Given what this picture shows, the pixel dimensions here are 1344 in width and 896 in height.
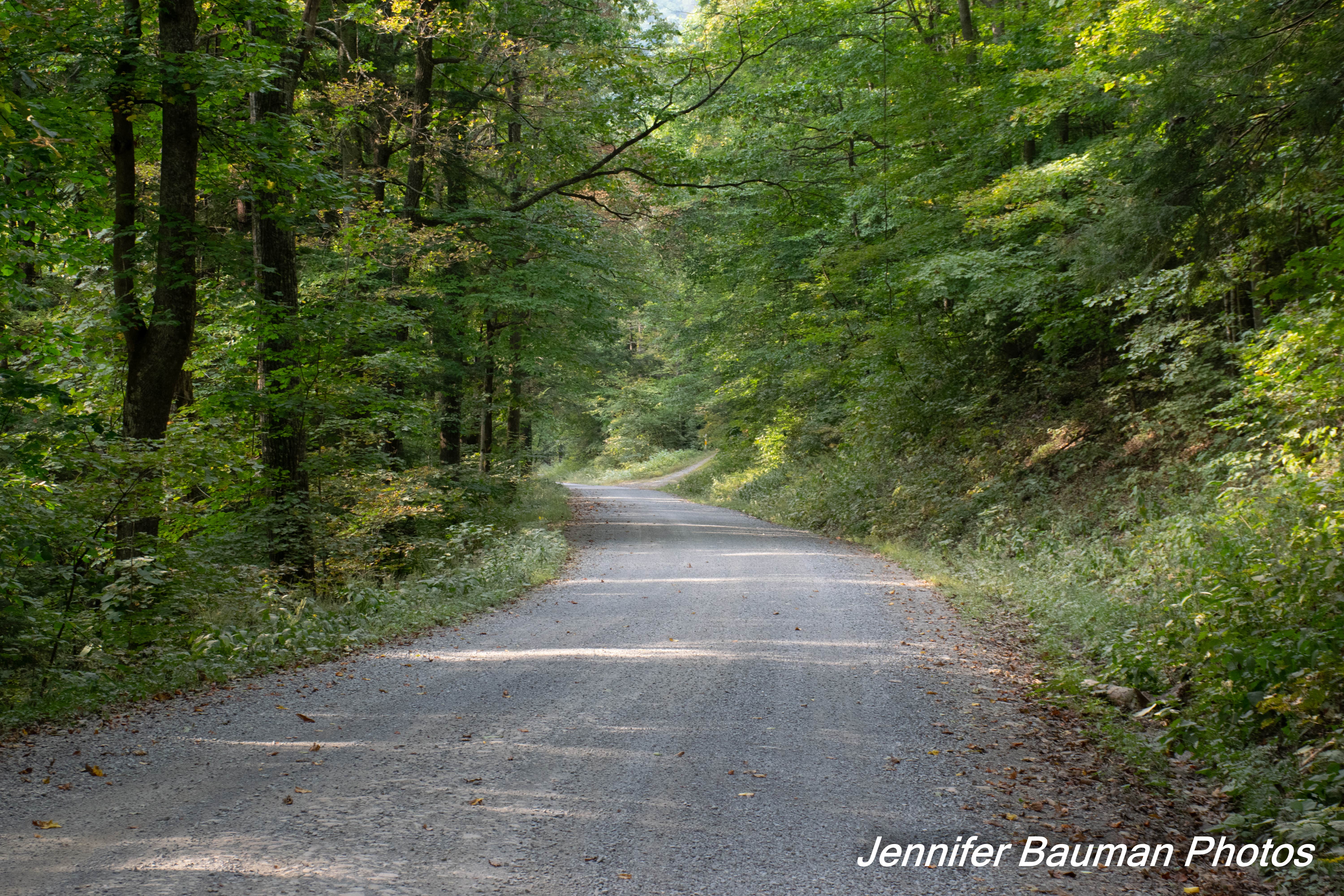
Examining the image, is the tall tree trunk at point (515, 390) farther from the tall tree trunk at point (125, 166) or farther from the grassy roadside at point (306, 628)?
the tall tree trunk at point (125, 166)

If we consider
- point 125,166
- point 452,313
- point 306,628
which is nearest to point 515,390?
point 452,313

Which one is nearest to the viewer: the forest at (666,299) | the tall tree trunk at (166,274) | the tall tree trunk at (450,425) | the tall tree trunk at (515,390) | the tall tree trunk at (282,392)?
the forest at (666,299)

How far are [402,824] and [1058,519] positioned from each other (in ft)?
35.4

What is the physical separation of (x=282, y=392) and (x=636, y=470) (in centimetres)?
3660

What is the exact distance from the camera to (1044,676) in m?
6.64

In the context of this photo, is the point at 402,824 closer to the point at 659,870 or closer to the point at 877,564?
the point at 659,870

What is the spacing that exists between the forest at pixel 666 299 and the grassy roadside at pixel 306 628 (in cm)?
6

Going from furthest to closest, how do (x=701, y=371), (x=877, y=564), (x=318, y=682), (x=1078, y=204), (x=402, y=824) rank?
(x=701, y=371), (x=877, y=564), (x=1078, y=204), (x=318, y=682), (x=402, y=824)

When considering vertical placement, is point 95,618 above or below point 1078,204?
below

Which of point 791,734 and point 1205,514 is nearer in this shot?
point 791,734

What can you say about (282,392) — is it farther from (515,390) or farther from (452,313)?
(515,390)

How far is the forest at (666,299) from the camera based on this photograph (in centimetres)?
602

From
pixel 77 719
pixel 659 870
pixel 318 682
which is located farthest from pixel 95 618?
pixel 659 870

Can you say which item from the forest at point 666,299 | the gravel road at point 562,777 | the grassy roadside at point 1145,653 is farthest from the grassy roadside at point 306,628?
the grassy roadside at point 1145,653
